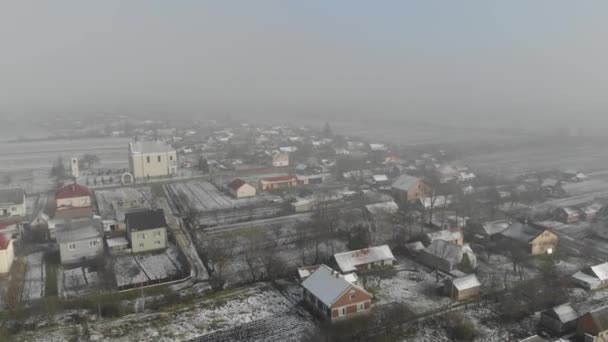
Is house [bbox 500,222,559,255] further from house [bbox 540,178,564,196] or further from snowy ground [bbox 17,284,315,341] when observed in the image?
Result: snowy ground [bbox 17,284,315,341]

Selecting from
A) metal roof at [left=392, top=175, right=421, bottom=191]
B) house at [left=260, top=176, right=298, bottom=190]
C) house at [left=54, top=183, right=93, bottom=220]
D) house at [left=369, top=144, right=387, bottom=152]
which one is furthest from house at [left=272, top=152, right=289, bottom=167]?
house at [left=54, top=183, right=93, bottom=220]

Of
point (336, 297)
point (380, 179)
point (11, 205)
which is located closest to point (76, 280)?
point (336, 297)

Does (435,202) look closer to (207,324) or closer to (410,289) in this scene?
(410,289)

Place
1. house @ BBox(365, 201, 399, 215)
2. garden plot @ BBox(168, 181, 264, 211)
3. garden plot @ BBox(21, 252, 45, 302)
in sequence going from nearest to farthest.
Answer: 1. garden plot @ BBox(21, 252, 45, 302)
2. house @ BBox(365, 201, 399, 215)
3. garden plot @ BBox(168, 181, 264, 211)

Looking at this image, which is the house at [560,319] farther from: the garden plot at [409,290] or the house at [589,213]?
the house at [589,213]

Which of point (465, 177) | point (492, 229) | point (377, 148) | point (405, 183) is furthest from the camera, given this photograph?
point (377, 148)

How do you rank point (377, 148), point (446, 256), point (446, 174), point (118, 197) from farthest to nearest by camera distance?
point (377, 148)
point (446, 174)
point (118, 197)
point (446, 256)
